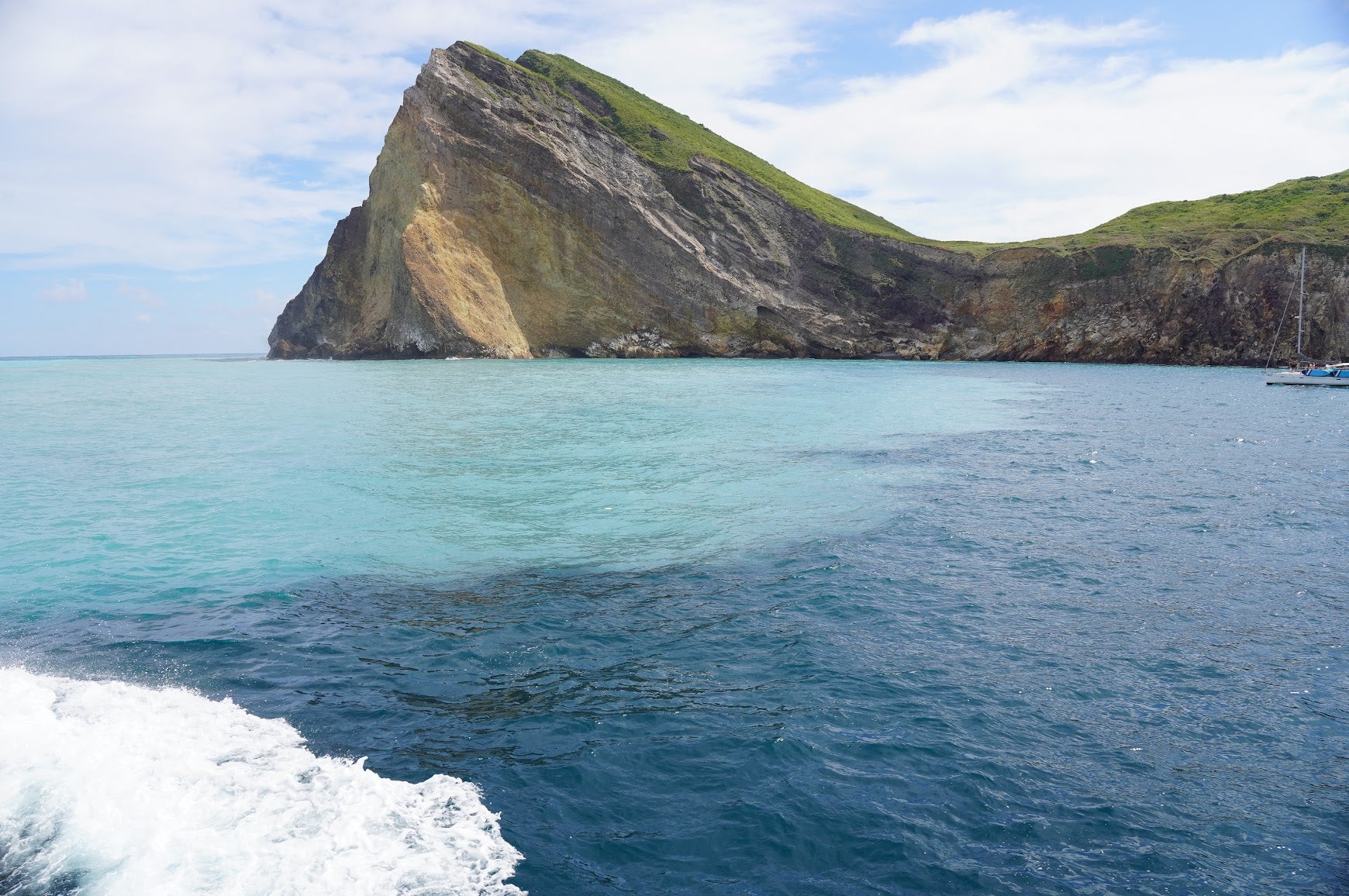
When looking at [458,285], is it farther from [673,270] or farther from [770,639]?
[770,639]

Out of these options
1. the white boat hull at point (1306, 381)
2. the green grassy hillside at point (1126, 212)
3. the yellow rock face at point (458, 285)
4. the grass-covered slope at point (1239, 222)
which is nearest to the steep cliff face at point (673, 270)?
the yellow rock face at point (458, 285)

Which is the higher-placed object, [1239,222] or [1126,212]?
[1126,212]

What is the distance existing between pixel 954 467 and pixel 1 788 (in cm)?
1827

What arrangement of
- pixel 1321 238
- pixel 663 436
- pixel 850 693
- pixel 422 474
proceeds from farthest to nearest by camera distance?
pixel 1321 238 → pixel 663 436 → pixel 422 474 → pixel 850 693

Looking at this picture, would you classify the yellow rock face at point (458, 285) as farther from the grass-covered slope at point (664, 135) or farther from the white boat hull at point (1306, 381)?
the white boat hull at point (1306, 381)

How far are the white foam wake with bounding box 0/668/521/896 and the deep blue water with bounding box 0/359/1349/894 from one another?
30 cm

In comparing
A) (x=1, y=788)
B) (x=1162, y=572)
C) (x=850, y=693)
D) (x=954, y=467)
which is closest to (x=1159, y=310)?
(x=954, y=467)

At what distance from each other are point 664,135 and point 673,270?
21.0 metres

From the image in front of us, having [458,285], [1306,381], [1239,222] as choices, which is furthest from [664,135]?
[1306,381]

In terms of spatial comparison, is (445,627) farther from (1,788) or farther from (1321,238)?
Answer: (1321,238)

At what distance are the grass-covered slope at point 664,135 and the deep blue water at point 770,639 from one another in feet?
242

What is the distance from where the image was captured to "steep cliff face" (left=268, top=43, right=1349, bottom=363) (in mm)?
72188

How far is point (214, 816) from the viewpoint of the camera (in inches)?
213

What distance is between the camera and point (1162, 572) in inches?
431
